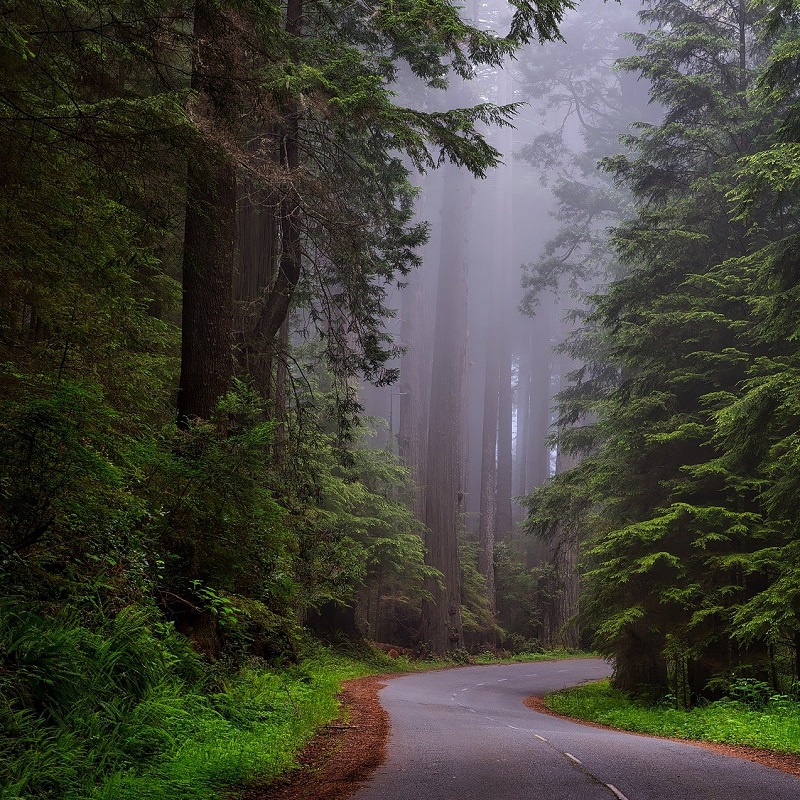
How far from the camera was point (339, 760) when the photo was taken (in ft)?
24.6

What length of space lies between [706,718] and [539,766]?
223 inches

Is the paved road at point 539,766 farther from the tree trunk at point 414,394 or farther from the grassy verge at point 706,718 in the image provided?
the tree trunk at point 414,394

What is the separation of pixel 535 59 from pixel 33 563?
156 ft

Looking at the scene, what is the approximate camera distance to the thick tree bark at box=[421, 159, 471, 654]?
87.5 feet

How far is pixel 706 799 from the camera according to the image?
19.4 ft

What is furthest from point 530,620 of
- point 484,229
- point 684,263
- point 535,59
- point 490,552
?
point 484,229

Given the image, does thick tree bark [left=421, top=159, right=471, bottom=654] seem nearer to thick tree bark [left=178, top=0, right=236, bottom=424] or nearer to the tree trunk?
the tree trunk

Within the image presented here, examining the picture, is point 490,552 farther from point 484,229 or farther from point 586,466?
point 484,229

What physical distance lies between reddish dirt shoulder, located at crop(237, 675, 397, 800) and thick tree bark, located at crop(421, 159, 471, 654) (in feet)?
48.3

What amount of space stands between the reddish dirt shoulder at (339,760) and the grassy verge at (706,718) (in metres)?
4.35

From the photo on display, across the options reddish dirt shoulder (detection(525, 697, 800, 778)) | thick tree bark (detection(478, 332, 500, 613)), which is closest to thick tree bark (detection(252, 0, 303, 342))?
reddish dirt shoulder (detection(525, 697, 800, 778))

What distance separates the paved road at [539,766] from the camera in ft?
19.9

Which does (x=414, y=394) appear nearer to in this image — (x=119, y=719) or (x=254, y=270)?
(x=254, y=270)

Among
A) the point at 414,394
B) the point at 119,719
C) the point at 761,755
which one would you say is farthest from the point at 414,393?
the point at 119,719
